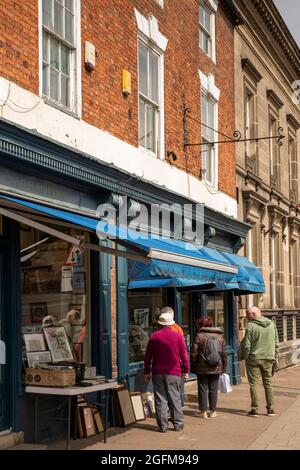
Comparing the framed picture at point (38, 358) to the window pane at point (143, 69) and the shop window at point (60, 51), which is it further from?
the window pane at point (143, 69)

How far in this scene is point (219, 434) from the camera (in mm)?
9742

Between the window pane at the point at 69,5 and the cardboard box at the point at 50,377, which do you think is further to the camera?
the window pane at the point at 69,5

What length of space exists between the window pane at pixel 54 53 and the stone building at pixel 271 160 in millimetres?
8283

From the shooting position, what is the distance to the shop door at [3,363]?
8391 mm

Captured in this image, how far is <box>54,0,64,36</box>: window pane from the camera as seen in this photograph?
31.7ft

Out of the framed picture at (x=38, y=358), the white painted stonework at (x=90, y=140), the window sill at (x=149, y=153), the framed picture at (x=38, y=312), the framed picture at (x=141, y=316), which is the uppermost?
the window sill at (x=149, y=153)

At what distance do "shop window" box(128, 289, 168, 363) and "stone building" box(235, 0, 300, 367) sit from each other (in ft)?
18.0

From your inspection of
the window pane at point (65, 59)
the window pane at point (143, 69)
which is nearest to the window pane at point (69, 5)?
the window pane at point (65, 59)

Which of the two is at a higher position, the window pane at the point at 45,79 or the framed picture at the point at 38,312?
the window pane at the point at 45,79

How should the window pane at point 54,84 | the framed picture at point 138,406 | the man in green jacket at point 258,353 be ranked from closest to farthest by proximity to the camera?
1. the window pane at point 54,84
2. the framed picture at point 138,406
3. the man in green jacket at point 258,353

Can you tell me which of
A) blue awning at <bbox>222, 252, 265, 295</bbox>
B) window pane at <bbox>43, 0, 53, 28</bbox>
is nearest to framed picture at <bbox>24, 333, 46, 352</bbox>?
window pane at <bbox>43, 0, 53, 28</bbox>
